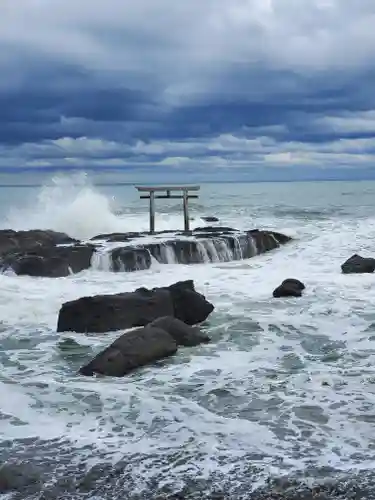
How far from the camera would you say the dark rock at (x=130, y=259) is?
17.4 m

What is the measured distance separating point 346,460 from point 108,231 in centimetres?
2403

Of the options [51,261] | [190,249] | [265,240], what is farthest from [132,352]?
[265,240]

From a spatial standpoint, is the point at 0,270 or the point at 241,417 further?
the point at 0,270

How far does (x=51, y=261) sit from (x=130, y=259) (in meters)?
2.42

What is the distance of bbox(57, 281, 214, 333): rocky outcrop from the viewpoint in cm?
1023

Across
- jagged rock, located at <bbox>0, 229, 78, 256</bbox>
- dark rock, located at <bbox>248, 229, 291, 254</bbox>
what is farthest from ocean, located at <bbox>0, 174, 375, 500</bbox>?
dark rock, located at <bbox>248, 229, 291, 254</bbox>

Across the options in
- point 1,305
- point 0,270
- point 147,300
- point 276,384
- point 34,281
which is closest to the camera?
point 276,384

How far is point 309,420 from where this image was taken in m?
6.24

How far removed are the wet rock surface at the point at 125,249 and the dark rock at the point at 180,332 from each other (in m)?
7.37

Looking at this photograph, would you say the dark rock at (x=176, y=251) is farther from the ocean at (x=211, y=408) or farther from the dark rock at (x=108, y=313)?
the dark rock at (x=108, y=313)

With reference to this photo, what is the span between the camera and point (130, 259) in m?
17.6

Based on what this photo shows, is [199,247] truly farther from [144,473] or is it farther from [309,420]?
[144,473]

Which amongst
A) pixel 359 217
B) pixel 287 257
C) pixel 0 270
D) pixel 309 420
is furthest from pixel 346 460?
pixel 359 217

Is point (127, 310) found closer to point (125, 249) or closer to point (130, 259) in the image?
point (130, 259)
